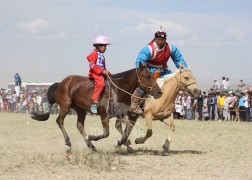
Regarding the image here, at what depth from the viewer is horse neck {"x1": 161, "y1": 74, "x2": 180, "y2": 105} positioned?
11.7m

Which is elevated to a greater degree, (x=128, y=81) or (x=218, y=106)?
(x=128, y=81)

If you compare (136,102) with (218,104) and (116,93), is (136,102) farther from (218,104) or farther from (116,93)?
(218,104)

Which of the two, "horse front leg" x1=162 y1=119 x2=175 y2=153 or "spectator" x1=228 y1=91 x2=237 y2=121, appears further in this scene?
"spectator" x1=228 y1=91 x2=237 y2=121

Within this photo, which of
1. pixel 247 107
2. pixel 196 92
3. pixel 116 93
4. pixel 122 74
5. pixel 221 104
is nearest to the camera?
pixel 116 93

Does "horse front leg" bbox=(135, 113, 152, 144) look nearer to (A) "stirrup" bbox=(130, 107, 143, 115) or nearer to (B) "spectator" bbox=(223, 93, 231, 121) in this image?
(A) "stirrup" bbox=(130, 107, 143, 115)

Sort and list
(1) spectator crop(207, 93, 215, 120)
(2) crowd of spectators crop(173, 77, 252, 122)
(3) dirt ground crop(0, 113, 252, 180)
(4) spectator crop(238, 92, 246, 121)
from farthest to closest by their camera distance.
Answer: (1) spectator crop(207, 93, 215, 120), (2) crowd of spectators crop(173, 77, 252, 122), (4) spectator crop(238, 92, 246, 121), (3) dirt ground crop(0, 113, 252, 180)

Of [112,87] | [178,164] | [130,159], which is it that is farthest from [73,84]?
[178,164]

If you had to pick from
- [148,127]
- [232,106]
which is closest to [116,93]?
[148,127]

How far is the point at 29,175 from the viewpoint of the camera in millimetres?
8375

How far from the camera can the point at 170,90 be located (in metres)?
11.8

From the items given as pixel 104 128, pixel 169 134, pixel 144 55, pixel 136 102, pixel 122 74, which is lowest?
pixel 169 134

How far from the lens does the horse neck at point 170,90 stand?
38.4 ft

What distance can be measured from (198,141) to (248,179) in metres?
6.67

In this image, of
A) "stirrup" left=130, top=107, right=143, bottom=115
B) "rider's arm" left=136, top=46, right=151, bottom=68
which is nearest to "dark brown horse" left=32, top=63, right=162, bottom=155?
"stirrup" left=130, top=107, right=143, bottom=115
